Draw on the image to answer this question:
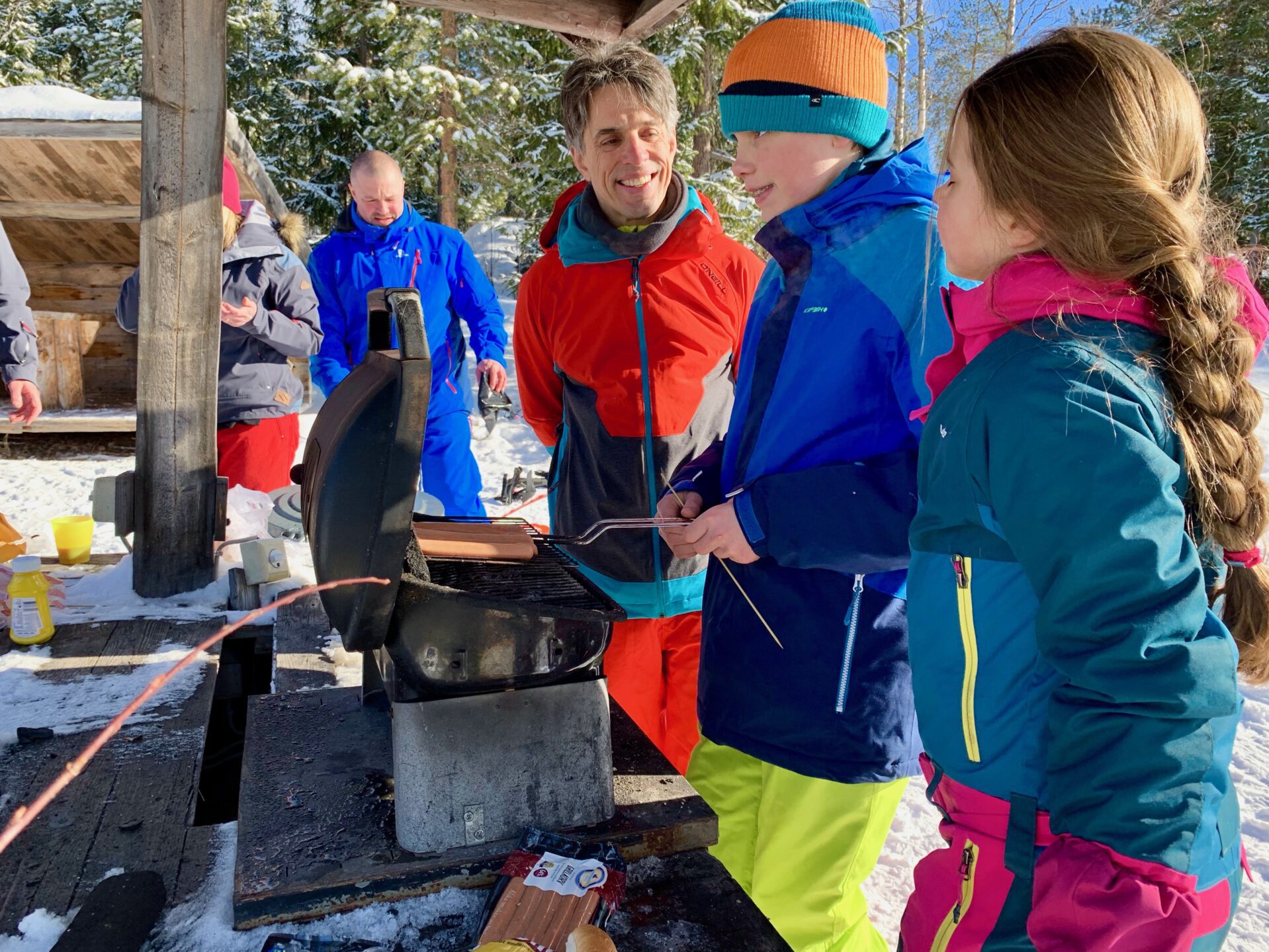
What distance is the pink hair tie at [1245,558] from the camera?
1.19 meters

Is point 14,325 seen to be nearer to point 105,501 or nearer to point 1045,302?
point 105,501

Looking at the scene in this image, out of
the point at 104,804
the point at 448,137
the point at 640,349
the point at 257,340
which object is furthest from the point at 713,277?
the point at 448,137

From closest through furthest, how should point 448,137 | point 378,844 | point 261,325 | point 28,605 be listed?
point 378,844
point 28,605
point 261,325
point 448,137

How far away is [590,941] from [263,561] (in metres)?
2.68

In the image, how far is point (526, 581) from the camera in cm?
165

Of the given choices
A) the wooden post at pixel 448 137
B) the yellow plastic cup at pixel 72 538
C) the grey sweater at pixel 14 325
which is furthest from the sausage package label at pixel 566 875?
the wooden post at pixel 448 137

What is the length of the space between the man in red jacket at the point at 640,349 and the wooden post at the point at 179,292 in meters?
1.72

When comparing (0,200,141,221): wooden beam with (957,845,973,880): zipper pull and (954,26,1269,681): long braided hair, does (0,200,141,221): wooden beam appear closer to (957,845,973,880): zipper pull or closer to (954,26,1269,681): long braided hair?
(954,26,1269,681): long braided hair

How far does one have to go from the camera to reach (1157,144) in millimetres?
1104

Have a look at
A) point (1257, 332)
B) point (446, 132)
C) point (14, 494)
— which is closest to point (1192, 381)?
point (1257, 332)

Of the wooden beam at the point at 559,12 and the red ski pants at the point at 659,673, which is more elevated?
the wooden beam at the point at 559,12

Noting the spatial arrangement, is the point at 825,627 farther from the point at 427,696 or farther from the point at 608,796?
the point at 427,696

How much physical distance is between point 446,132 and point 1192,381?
16.4 meters

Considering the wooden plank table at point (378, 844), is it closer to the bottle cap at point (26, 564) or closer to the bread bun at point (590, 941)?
the bread bun at point (590, 941)
